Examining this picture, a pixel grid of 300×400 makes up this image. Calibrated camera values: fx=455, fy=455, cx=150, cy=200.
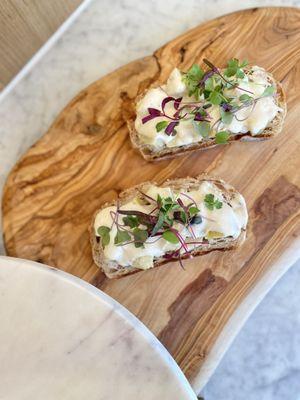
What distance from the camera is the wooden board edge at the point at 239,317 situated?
1385mm

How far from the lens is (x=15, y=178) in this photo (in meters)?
1.42

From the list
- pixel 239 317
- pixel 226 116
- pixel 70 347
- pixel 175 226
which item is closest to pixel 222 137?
pixel 226 116

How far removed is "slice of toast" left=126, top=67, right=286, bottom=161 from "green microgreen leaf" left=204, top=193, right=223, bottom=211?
0.20 metres

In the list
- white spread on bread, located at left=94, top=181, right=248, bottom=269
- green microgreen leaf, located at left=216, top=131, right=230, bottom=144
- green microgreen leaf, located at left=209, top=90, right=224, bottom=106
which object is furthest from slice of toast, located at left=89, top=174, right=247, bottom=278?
green microgreen leaf, located at left=209, top=90, right=224, bottom=106

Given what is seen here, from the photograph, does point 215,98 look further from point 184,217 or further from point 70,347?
point 70,347

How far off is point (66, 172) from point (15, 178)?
16 cm

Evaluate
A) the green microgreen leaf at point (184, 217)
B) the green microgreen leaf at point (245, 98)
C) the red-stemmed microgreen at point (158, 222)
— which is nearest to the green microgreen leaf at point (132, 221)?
the red-stemmed microgreen at point (158, 222)

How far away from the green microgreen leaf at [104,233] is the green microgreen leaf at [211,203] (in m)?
0.29

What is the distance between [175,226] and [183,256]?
0.13 meters

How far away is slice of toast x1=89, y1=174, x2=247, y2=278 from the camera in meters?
1.37

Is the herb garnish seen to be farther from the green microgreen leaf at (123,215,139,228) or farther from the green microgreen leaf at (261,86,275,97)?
the green microgreen leaf at (123,215,139,228)

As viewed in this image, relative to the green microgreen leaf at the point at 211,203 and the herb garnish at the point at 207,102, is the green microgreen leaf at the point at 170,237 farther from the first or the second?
the herb garnish at the point at 207,102

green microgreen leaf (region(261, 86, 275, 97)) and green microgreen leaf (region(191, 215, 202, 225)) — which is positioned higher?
green microgreen leaf (region(261, 86, 275, 97))

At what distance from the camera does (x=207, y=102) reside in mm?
1318
